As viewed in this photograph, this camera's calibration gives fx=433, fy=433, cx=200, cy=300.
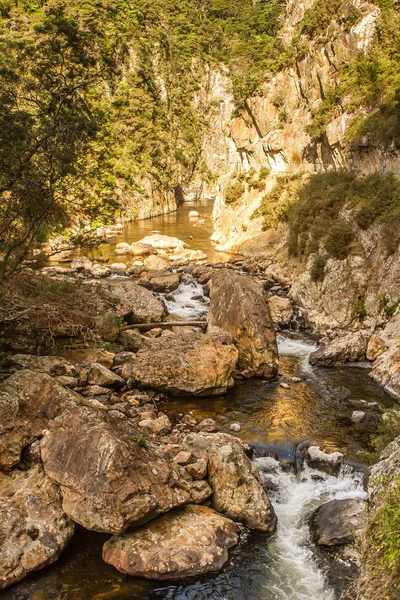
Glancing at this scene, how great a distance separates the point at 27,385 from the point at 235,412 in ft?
18.1

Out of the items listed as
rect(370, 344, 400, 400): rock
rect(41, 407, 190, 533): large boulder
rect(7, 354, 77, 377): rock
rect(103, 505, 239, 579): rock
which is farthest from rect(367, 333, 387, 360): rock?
rect(7, 354, 77, 377): rock

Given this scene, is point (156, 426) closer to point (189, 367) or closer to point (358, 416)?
point (189, 367)

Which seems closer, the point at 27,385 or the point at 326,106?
the point at 27,385

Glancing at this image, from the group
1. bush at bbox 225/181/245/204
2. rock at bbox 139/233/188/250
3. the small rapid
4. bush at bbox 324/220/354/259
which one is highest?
bush at bbox 225/181/245/204

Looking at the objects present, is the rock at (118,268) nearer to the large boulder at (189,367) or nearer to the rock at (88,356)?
the rock at (88,356)

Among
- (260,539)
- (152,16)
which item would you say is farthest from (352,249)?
(152,16)

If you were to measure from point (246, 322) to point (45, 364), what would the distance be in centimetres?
646

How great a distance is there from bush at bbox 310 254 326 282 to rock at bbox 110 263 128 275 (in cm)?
1212

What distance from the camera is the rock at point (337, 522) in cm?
730

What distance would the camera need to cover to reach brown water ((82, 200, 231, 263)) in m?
32.6

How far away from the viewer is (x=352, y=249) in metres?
19.0

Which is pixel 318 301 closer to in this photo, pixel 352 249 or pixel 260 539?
pixel 352 249

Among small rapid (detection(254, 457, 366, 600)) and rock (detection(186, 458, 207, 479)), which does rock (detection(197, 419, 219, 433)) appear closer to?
small rapid (detection(254, 457, 366, 600))

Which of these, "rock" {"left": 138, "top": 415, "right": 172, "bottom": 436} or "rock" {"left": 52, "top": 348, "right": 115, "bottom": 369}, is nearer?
"rock" {"left": 138, "top": 415, "right": 172, "bottom": 436}
